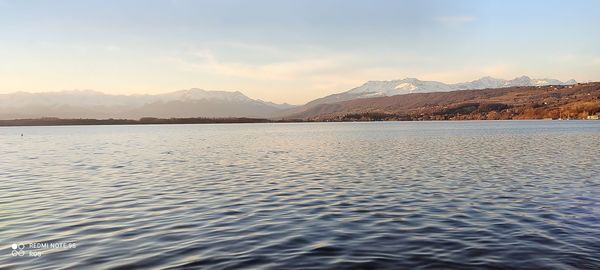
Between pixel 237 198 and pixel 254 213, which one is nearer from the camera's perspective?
pixel 254 213

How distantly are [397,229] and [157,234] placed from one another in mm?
10473

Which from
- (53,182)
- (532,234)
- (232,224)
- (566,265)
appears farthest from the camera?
(53,182)

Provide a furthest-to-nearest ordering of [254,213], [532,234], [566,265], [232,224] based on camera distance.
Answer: [254,213] < [232,224] < [532,234] < [566,265]

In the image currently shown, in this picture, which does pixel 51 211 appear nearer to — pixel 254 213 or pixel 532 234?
pixel 254 213

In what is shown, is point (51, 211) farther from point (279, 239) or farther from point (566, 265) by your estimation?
point (566, 265)

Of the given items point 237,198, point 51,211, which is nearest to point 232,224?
point 237,198

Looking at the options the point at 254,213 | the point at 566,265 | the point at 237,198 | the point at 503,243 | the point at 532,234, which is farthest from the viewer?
the point at 237,198

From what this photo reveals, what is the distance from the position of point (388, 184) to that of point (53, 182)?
2754 cm

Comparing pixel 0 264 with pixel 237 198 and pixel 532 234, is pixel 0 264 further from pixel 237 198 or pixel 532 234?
pixel 532 234

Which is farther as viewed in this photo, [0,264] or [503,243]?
[503,243]

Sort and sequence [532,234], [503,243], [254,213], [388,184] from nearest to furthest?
[503,243] < [532,234] < [254,213] < [388,184]

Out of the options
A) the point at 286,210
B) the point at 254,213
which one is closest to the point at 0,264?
the point at 254,213

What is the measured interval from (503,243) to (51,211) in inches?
904

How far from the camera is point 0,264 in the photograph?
49.9 feet
